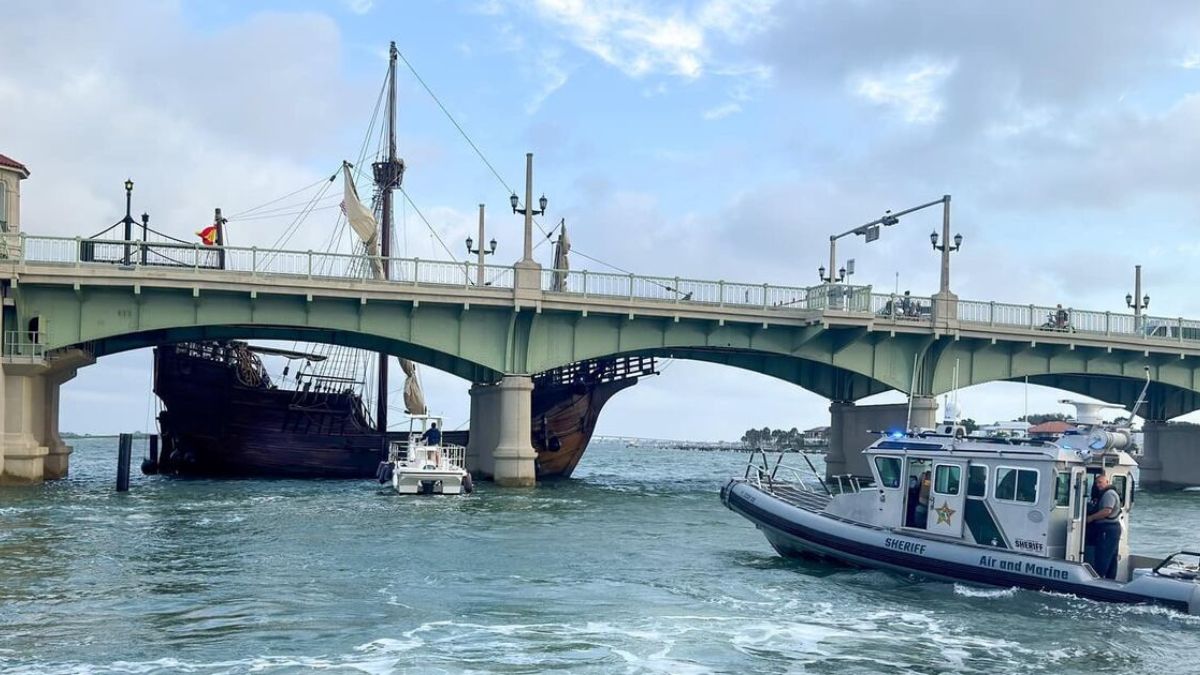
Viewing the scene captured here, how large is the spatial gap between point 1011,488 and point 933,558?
196 centimetres

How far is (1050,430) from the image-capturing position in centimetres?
2158

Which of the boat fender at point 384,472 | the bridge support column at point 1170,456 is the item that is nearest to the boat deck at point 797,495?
the boat fender at point 384,472

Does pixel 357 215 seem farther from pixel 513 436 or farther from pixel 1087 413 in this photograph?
pixel 1087 413

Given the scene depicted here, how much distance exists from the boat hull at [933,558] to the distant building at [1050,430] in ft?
7.31

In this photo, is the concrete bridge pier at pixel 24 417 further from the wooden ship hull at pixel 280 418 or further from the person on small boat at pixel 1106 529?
the person on small boat at pixel 1106 529

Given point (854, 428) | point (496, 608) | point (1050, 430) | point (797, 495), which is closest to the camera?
point (496, 608)

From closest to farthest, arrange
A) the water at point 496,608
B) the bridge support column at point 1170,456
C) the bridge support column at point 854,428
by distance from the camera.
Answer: the water at point 496,608
the bridge support column at point 854,428
the bridge support column at point 1170,456

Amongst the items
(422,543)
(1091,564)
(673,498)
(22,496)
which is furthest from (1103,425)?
(22,496)

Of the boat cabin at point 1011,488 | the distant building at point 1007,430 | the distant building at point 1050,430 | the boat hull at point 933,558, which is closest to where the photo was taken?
the boat hull at point 933,558

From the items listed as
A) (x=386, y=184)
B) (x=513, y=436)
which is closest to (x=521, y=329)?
(x=513, y=436)

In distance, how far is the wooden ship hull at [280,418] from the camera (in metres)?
52.6

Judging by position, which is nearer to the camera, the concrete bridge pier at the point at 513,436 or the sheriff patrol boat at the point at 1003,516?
the sheriff patrol boat at the point at 1003,516

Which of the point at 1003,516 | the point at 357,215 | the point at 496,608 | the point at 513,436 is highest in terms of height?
the point at 357,215

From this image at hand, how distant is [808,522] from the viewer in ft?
80.2
